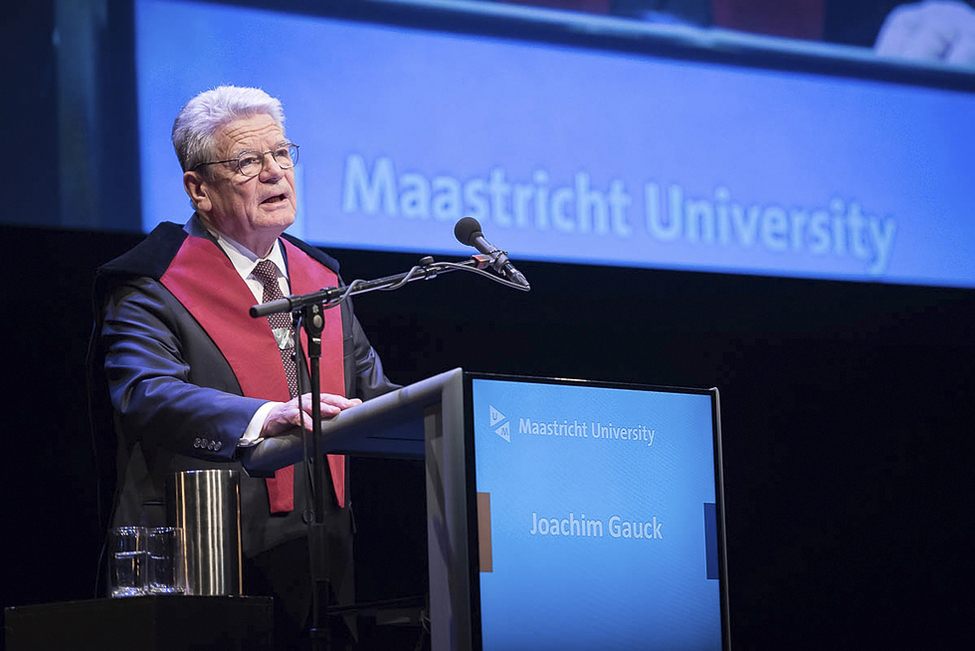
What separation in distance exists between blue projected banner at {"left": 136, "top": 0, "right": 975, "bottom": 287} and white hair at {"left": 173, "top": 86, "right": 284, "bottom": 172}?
0.58m

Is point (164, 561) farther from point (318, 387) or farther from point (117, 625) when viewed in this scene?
point (318, 387)

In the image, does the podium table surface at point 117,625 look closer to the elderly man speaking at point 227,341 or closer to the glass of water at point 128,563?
the glass of water at point 128,563

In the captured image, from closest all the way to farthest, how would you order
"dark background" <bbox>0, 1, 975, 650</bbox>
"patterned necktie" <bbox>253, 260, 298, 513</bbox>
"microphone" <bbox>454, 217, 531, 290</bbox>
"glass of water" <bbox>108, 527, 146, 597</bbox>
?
"glass of water" <bbox>108, 527, 146, 597</bbox>
"microphone" <bbox>454, 217, 531, 290</bbox>
"patterned necktie" <bbox>253, 260, 298, 513</bbox>
"dark background" <bbox>0, 1, 975, 650</bbox>

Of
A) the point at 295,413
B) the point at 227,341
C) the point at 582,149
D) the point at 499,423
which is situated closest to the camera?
the point at 499,423

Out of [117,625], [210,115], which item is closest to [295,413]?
[117,625]

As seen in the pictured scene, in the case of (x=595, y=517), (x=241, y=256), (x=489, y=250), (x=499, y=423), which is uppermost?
(x=241, y=256)

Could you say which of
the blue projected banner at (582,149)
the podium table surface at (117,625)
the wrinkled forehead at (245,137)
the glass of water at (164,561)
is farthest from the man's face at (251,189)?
the podium table surface at (117,625)

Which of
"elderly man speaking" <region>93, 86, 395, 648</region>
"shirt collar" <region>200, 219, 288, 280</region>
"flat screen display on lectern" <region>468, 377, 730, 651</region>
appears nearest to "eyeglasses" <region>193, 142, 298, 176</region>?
"elderly man speaking" <region>93, 86, 395, 648</region>

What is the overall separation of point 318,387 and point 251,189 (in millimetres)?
983

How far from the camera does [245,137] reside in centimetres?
281

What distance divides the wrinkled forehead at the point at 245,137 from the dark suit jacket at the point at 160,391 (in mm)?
235

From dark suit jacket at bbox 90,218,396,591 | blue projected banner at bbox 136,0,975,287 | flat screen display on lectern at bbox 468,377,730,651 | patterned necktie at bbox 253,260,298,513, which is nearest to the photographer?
flat screen display on lectern at bbox 468,377,730,651

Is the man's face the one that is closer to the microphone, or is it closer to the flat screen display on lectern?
the microphone

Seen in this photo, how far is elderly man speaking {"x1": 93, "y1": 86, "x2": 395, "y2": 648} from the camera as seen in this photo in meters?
2.40
